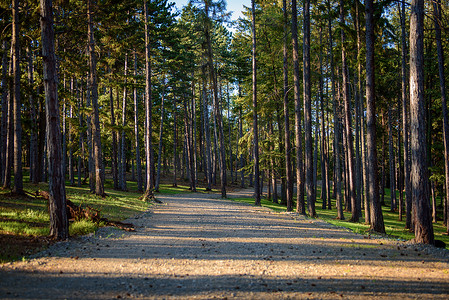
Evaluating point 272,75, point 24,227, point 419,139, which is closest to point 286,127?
point 272,75

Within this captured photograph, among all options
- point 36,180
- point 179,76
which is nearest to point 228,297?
point 36,180

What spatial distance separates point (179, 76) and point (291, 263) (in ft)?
89.1

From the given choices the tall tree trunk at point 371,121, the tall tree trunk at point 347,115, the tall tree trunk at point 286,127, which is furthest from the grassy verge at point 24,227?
the tall tree trunk at point 347,115

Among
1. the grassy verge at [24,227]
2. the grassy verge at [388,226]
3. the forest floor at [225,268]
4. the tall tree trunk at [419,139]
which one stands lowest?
the grassy verge at [388,226]

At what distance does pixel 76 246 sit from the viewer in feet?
22.9

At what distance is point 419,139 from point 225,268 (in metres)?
6.44

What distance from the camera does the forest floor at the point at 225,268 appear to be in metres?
4.48

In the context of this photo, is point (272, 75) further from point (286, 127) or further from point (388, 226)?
point (388, 226)

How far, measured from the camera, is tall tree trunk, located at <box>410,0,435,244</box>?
25.8ft

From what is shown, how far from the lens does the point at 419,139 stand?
8.03 metres

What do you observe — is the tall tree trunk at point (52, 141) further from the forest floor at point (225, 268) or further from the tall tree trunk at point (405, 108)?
the tall tree trunk at point (405, 108)

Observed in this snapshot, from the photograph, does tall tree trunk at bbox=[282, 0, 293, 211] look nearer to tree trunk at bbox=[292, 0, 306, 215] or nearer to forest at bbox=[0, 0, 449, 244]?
forest at bbox=[0, 0, 449, 244]

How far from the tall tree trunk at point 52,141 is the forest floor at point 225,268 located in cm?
60

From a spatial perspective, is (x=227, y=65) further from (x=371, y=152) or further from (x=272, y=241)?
(x=272, y=241)
